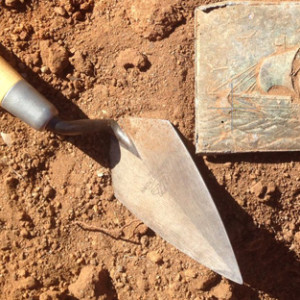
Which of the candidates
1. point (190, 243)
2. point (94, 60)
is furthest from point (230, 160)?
point (94, 60)

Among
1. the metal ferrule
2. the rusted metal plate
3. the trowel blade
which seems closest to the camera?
the metal ferrule

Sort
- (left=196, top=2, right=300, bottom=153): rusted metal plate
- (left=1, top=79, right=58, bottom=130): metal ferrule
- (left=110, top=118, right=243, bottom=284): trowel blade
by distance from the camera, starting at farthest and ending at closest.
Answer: (left=196, top=2, right=300, bottom=153): rusted metal plate → (left=110, top=118, right=243, bottom=284): trowel blade → (left=1, top=79, right=58, bottom=130): metal ferrule

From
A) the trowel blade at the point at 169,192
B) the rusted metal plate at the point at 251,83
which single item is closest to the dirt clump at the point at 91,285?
the trowel blade at the point at 169,192

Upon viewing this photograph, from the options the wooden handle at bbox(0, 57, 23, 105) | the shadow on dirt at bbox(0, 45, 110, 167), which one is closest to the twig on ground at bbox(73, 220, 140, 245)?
the shadow on dirt at bbox(0, 45, 110, 167)

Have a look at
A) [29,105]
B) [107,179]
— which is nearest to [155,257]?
[107,179]

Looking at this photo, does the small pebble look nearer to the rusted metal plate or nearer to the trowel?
the trowel

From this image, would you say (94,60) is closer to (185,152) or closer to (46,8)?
(46,8)

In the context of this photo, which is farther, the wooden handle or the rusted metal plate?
the rusted metal plate

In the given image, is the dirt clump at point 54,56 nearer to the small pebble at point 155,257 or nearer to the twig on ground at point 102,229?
the twig on ground at point 102,229
